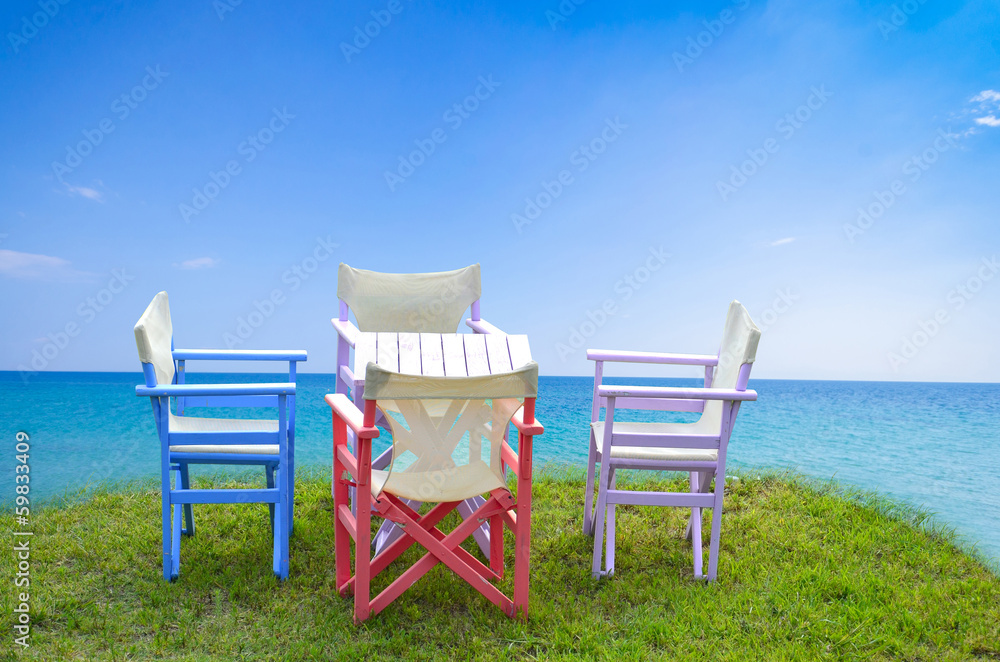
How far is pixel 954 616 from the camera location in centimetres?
260

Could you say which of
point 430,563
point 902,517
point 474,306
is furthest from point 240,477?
point 902,517

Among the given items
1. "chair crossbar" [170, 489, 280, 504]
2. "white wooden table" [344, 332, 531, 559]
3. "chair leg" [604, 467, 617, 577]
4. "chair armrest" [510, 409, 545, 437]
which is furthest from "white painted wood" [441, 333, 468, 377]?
"chair crossbar" [170, 489, 280, 504]

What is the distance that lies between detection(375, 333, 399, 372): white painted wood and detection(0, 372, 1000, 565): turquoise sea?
8.16 ft

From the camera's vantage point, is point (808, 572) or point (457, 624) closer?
point (457, 624)

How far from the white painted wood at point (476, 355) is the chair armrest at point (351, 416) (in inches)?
19.2

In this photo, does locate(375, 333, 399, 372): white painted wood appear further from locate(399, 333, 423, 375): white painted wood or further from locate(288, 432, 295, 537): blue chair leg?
locate(288, 432, 295, 537): blue chair leg

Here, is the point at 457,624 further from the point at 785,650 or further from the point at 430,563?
the point at 785,650

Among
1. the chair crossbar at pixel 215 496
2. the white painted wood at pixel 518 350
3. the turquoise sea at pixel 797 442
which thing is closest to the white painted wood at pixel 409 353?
the white painted wood at pixel 518 350

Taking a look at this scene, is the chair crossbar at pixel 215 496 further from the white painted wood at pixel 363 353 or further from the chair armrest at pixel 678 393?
the chair armrest at pixel 678 393

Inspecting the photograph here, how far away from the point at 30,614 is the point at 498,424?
1951 mm

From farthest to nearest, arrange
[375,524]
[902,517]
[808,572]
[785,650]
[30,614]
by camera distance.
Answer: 1. [902,517]
2. [375,524]
3. [808,572]
4. [30,614]
5. [785,650]

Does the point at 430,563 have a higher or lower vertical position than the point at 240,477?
higher

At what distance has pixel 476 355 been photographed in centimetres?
272

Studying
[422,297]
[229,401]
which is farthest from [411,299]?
[229,401]
